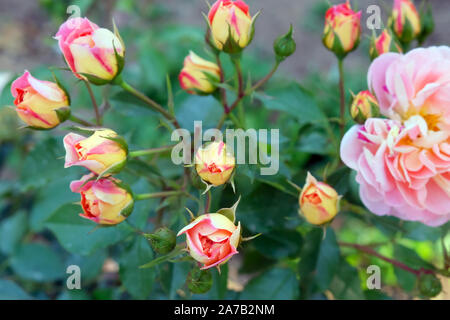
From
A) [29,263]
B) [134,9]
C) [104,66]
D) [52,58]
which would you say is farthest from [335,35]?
[52,58]

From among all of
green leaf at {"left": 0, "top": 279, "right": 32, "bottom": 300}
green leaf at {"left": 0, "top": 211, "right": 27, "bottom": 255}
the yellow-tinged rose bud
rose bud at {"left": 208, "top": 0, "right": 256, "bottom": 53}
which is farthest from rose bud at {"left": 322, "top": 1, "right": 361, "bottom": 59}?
green leaf at {"left": 0, "top": 211, "right": 27, "bottom": 255}

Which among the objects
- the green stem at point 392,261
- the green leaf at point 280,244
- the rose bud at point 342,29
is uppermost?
the rose bud at point 342,29

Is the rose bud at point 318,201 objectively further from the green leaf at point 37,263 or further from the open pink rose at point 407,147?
the green leaf at point 37,263

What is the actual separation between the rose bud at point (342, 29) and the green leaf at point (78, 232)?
1.30ft

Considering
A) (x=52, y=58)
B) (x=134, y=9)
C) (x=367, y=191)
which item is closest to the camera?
(x=367, y=191)

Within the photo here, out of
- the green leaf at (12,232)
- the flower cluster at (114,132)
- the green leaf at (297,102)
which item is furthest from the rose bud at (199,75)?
the green leaf at (12,232)

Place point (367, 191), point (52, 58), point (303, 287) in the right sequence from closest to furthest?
point (367, 191)
point (303, 287)
point (52, 58)

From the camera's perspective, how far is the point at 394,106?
1.92ft

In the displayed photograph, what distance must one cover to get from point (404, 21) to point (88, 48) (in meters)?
0.47

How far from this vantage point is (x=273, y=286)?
73 cm

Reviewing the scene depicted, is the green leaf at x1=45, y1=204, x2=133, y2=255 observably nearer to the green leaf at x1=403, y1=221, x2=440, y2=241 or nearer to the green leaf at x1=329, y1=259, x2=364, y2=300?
the green leaf at x1=329, y1=259, x2=364, y2=300

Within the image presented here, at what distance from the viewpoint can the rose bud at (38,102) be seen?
55 cm
